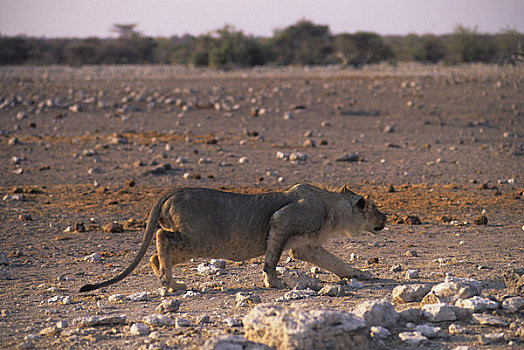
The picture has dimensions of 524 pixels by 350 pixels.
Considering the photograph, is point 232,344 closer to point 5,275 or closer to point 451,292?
point 451,292

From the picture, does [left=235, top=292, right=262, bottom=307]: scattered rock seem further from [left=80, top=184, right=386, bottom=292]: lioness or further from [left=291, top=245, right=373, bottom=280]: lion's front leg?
[left=291, top=245, right=373, bottom=280]: lion's front leg

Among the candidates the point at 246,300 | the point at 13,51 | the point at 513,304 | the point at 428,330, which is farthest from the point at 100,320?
the point at 13,51

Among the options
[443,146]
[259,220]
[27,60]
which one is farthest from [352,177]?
[27,60]

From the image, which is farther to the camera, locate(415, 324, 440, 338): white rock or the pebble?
the pebble

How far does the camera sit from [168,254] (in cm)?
681

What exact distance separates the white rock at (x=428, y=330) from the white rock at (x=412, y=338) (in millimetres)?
89

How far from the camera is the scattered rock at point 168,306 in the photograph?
604 cm

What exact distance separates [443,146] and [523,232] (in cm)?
844

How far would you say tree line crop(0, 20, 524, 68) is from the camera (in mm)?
39125

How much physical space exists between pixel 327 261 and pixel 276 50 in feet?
151

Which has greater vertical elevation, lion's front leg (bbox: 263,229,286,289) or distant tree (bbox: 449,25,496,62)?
distant tree (bbox: 449,25,496,62)

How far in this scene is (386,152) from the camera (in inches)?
666

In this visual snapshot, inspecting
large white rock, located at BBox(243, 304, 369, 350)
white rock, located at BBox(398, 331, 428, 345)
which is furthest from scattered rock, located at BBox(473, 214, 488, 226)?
large white rock, located at BBox(243, 304, 369, 350)

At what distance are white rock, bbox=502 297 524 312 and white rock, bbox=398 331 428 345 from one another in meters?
1.00
